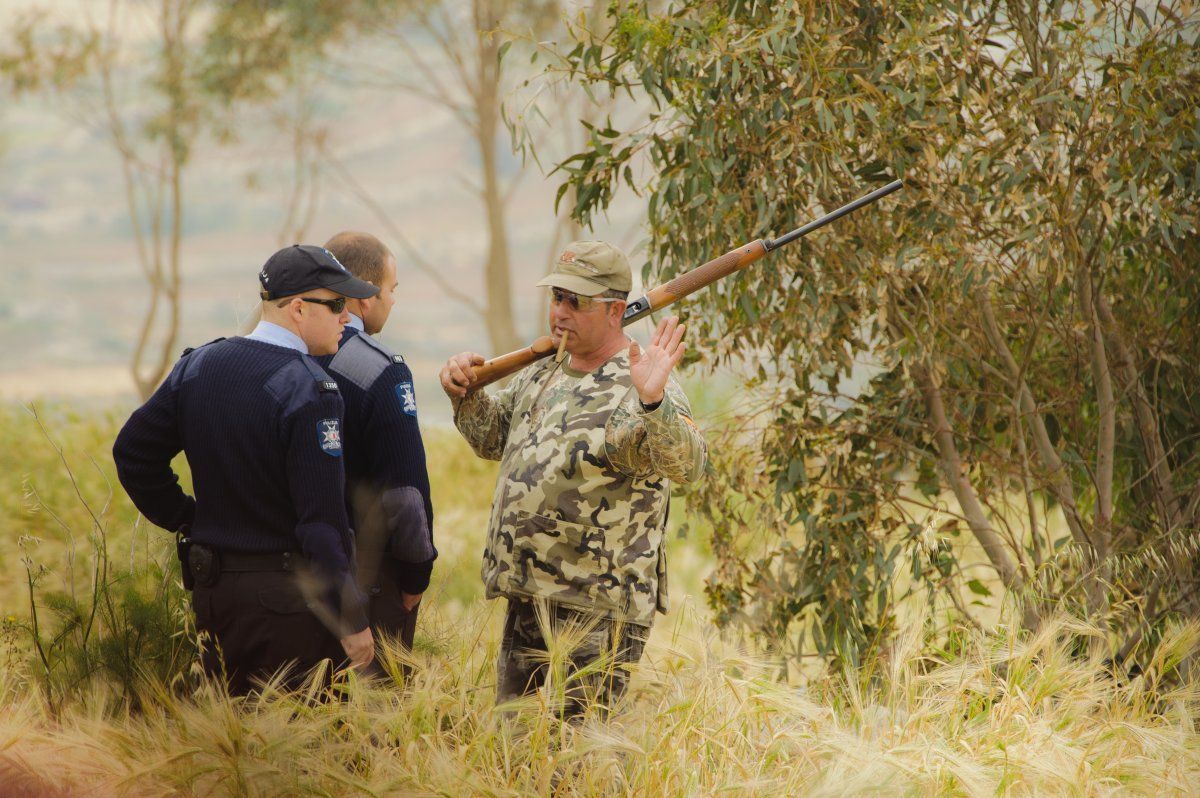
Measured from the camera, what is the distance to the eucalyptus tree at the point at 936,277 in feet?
14.3

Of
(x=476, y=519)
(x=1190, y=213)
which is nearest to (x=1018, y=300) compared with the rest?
(x=1190, y=213)

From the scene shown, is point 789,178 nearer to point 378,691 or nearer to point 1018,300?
point 1018,300

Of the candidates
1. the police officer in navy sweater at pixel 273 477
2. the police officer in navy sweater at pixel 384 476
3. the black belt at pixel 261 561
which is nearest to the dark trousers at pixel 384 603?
the police officer in navy sweater at pixel 384 476

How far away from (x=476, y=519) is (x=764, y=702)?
5.76 m

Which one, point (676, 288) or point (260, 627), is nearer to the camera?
point (260, 627)

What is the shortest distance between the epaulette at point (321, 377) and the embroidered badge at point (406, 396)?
33cm

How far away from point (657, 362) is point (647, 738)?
1.06m

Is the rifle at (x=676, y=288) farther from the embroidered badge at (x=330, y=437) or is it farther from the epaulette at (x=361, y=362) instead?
the embroidered badge at (x=330, y=437)

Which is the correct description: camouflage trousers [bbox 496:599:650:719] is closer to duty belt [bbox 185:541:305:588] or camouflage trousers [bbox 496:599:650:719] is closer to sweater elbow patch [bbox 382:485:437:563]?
sweater elbow patch [bbox 382:485:437:563]

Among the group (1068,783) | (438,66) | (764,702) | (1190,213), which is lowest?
(1068,783)

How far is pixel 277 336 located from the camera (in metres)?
3.34

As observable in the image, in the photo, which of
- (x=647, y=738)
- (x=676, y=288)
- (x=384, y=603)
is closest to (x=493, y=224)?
(x=676, y=288)

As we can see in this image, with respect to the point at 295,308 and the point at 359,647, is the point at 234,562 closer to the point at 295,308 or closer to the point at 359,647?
the point at 359,647

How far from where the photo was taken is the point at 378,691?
134 inches
